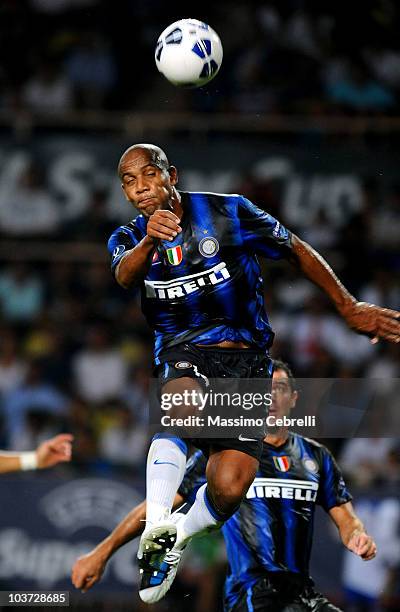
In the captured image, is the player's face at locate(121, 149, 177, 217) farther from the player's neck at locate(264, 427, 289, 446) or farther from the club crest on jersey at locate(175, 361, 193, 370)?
the player's neck at locate(264, 427, 289, 446)

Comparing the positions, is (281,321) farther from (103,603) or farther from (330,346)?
(103,603)

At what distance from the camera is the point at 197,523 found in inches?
239

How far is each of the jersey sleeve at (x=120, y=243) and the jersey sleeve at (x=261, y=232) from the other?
1.87ft

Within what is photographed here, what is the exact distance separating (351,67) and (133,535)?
304 inches

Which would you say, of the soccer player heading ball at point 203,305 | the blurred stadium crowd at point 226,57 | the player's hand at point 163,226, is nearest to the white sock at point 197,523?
the soccer player heading ball at point 203,305

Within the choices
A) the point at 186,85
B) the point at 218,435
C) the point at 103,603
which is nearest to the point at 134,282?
the point at 218,435

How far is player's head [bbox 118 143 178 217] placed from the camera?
5891mm

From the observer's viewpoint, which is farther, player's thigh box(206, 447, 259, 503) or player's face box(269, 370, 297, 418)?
player's face box(269, 370, 297, 418)

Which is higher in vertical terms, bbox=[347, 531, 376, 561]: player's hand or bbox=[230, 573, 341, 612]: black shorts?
bbox=[347, 531, 376, 561]: player's hand

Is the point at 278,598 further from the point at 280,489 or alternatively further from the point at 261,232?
the point at 261,232

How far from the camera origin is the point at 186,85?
Answer: 22.4 ft

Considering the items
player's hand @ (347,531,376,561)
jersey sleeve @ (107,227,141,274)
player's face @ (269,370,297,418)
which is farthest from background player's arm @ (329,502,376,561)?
jersey sleeve @ (107,227,141,274)

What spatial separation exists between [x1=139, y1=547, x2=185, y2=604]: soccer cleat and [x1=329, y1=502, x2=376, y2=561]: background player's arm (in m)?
1.07

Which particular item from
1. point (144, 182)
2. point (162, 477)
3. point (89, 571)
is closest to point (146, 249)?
point (144, 182)
